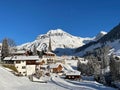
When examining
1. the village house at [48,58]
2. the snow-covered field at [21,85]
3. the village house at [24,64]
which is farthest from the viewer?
the village house at [48,58]

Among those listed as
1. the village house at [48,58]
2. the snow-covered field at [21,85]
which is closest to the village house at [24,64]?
the snow-covered field at [21,85]

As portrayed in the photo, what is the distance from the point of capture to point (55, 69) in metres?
154

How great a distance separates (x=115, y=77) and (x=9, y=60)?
139 feet

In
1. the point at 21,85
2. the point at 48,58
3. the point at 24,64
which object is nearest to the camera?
the point at 21,85

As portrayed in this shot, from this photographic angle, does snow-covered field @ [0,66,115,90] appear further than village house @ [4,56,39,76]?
No

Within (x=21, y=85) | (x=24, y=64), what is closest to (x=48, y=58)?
(x=24, y=64)

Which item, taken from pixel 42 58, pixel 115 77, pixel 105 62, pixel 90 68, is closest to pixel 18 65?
pixel 115 77

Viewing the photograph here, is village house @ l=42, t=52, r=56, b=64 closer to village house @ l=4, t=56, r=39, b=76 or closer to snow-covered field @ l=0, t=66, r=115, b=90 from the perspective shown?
village house @ l=4, t=56, r=39, b=76

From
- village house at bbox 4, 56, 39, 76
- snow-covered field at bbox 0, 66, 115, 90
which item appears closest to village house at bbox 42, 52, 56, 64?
village house at bbox 4, 56, 39, 76

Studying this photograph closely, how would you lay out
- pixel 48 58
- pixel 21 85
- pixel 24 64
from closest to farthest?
1. pixel 21 85
2. pixel 24 64
3. pixel 48 58

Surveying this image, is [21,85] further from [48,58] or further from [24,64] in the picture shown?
[48,58]

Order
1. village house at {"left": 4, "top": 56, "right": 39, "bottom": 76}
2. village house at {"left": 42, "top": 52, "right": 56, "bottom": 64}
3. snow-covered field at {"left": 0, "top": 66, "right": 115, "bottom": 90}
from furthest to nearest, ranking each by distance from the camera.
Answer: village house at {"left": 42, "top": 52, "right": 56, "bottom": 64}, village house at {"left": 4, "top": 56, "right": 39, "bottom": 76}, snow-covered field at {"left": 0, "top": 66, "right": 115, "bottom": 90}

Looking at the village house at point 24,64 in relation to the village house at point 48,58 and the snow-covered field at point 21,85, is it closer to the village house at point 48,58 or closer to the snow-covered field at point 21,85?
the snow-covered field at point 21,85

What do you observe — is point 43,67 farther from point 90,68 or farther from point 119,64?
point 119,64
